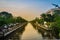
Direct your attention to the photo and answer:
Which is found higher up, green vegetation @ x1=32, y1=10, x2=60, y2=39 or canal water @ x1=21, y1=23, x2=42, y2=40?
green vegetation @ x1=32, y1=10, x2=60, y2=39

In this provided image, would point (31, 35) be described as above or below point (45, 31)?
below

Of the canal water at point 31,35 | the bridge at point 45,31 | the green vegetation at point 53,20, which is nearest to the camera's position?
the green vegetation at point 53,20

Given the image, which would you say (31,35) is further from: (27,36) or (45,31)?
(45,31)

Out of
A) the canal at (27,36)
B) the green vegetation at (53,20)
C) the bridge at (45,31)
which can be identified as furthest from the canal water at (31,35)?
the green vegetation at (53,20)

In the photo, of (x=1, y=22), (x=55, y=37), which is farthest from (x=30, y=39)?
(x=1, y=22)

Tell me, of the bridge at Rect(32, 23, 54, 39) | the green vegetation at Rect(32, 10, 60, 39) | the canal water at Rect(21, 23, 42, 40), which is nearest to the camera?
the green vegetation at Rect(32, 10, 60, 39)

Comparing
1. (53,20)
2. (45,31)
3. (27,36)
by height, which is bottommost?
(27,36)

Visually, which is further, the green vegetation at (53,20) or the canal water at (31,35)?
the canal water at (31,35)

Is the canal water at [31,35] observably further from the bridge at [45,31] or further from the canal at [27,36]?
the bridge at [45,31]

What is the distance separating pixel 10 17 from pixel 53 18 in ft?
5.82

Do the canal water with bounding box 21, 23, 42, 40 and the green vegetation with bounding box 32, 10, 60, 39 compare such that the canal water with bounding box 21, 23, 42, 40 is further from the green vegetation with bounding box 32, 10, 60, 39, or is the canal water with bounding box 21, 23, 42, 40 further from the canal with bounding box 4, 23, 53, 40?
the green vegetation with bounding box 32, 10, 60, 39

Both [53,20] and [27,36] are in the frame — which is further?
[27,36]

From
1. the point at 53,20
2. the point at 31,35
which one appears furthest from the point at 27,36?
the point at 53,20

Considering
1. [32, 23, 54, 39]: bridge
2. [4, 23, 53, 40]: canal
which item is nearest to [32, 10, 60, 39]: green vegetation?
[32, 23, 54, 39]: bridge
